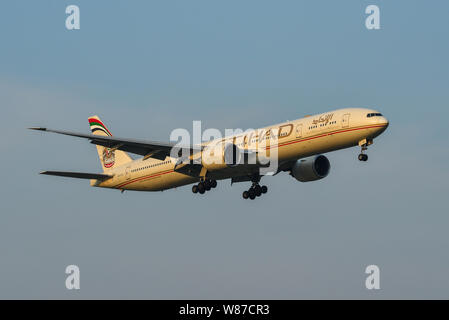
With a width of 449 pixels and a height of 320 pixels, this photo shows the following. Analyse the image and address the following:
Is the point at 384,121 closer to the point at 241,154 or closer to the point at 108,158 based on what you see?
the point at 241,154

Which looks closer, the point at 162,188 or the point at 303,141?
the point at 303,141

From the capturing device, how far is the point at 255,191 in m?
60.0

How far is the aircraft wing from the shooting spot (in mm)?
51900

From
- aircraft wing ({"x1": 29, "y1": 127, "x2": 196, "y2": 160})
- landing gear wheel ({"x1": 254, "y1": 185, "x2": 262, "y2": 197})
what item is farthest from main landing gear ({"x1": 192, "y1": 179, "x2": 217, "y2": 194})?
landing gear wheel ({"x1": 254, "y1": 185, "x2": 262, "y2": 197})

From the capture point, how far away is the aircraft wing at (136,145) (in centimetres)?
5190

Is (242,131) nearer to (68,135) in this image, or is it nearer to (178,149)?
(178,149)

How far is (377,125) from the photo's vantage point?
4975 cm

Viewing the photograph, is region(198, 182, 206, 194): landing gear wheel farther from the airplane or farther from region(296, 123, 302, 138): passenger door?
region(296, 123, 302, 138): passenger door

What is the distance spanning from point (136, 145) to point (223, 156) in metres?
6.32

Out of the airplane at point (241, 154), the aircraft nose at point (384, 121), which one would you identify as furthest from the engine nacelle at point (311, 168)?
the aircraft nose at point (384, 121)
